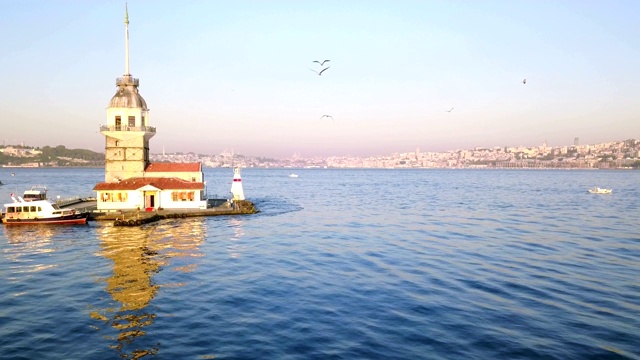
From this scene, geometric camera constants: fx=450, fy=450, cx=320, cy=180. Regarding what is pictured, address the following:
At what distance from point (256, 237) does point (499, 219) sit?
33.8m

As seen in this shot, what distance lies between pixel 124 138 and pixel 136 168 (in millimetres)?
4281

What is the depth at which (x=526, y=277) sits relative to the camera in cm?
2867

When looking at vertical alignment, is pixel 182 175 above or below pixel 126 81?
below

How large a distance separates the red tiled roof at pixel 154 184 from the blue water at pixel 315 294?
31.4 ft

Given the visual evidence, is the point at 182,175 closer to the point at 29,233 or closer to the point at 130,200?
the point at 130,200

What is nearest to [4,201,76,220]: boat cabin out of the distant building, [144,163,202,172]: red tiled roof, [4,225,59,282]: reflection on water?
[4,225,59,282]: reflection on water

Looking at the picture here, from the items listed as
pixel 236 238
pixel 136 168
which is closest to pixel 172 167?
pixel 136 168

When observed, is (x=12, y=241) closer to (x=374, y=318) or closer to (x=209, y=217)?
(x=209, y=217)

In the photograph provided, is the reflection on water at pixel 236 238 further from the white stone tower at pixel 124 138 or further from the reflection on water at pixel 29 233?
the reflection on water at pixel 29 233

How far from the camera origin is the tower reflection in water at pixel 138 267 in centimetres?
1845

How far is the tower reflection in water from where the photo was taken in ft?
60.5

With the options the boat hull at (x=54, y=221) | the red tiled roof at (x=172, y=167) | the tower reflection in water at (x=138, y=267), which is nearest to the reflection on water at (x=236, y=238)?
the tower reflection in water at (x=138, y=267)

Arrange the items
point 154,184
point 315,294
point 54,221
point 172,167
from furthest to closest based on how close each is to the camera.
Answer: point 172,167
point 154,184
point 54,221
point 315,294

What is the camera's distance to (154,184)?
189 ft
